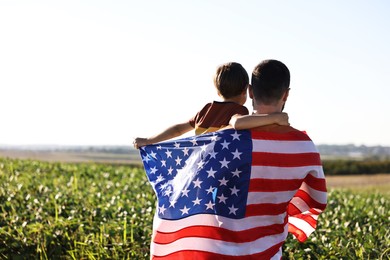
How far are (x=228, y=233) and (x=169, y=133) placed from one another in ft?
2.68

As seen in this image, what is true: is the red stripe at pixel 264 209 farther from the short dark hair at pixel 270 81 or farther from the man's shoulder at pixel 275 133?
the short dark hair at pixel 270 81

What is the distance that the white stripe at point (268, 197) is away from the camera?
3.77 metres

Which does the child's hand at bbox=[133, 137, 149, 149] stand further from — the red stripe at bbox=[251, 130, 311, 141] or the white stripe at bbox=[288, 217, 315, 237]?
the white stripe at bbox=[288, 217, 315, 237]

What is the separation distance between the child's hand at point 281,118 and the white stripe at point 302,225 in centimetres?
84

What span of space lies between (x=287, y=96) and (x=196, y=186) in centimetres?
81

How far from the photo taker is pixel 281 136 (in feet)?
12.4

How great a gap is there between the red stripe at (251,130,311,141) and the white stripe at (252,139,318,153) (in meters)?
0.02

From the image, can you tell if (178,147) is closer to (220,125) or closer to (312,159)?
(220,125)

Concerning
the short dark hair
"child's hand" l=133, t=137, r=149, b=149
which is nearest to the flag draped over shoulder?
the short dark hair

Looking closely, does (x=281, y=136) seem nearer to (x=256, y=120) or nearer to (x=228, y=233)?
(x=256, y=120)

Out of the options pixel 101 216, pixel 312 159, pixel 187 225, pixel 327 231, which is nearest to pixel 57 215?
Answer: pixel 101 216

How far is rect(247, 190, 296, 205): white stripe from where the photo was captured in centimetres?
377

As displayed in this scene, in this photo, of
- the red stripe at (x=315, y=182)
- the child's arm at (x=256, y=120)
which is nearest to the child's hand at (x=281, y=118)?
the child's arm at (x=256, y=120)

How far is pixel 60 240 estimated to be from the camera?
6.48 m
